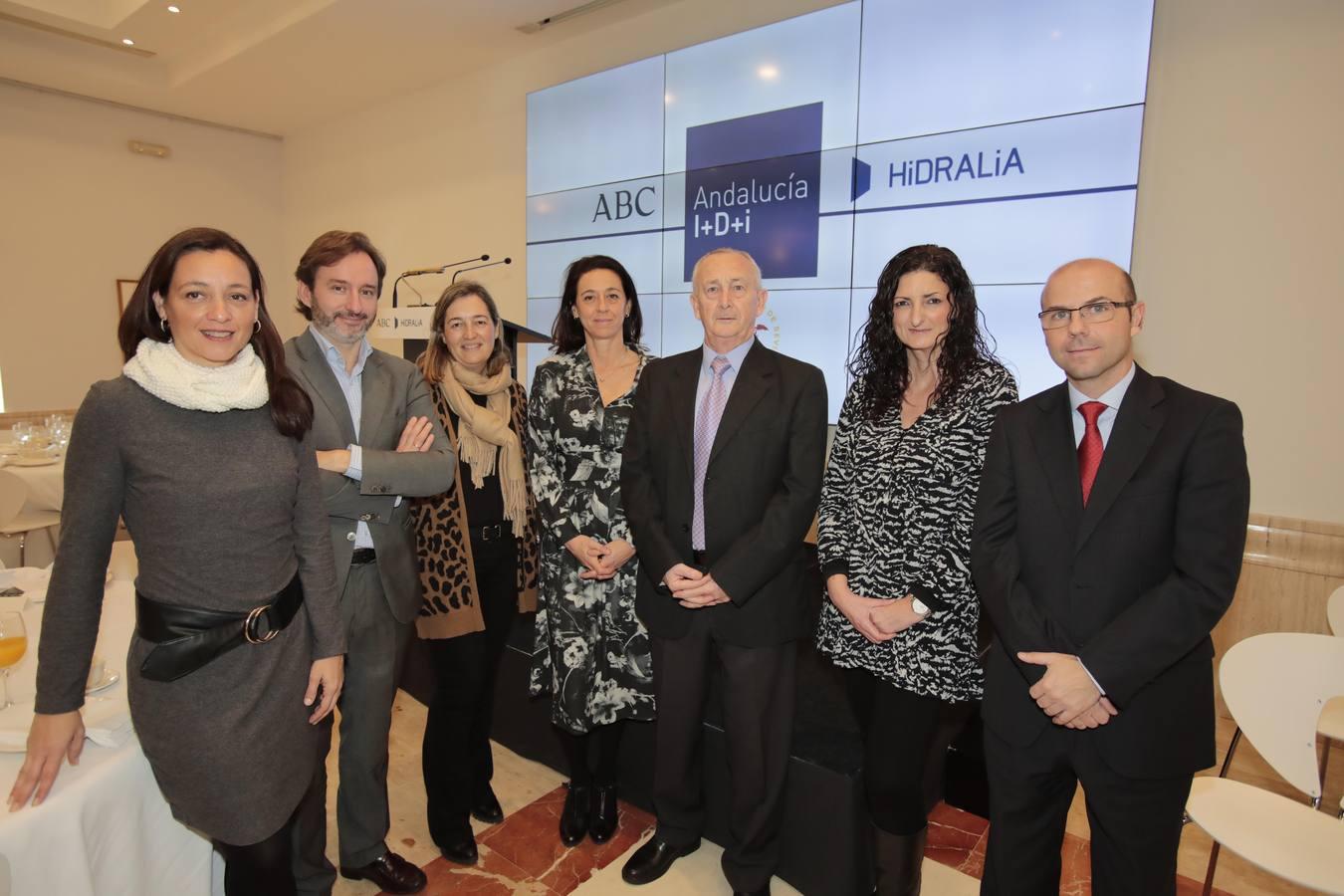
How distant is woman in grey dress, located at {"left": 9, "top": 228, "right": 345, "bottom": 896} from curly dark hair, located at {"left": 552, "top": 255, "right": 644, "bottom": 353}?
1.06 meters

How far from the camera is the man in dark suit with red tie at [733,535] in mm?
2010

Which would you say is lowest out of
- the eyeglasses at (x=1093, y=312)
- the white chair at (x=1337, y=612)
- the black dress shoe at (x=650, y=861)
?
the black dress shoe at (x=650, y=861)

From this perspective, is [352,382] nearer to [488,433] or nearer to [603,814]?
[488,433]

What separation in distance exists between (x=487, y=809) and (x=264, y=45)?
6.27m

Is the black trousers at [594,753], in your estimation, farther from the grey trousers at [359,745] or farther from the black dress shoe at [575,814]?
the grey trousers at [359,745]

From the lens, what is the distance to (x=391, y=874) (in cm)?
221

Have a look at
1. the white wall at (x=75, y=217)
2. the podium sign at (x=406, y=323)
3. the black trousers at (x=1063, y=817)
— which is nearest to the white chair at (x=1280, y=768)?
the black trousers at (x=1063, y=817)

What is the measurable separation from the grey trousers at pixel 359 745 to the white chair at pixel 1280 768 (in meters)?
2.11

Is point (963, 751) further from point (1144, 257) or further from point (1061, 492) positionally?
point (1144, 257)

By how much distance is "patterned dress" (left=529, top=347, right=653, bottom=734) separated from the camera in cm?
233

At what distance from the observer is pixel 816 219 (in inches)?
183

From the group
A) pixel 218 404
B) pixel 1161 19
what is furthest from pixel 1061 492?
pixel 1161 19

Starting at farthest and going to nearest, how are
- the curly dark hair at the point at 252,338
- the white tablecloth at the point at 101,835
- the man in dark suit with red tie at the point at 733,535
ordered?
the man in dark suit with red tie at the point at 733,535 → the curly dark hair at the point at 252,338 → the white tablecloth at the point at 101,835

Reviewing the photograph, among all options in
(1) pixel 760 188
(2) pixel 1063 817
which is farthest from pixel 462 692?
(1) pixel 760 188
